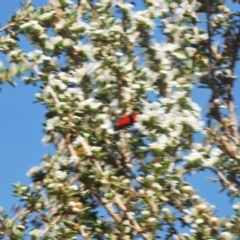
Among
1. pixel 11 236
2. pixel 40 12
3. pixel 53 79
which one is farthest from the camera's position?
pixel 40 12

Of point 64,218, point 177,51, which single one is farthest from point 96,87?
point 64,218

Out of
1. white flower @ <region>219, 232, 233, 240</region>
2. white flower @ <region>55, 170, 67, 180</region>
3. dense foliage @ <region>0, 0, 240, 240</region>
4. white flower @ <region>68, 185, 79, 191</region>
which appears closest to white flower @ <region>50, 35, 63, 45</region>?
dense foliage @ <region>0, 0, 240, 240</region>

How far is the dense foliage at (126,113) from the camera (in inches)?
190

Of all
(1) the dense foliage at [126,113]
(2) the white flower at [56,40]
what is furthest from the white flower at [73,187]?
(2) the white flower at [56,40]

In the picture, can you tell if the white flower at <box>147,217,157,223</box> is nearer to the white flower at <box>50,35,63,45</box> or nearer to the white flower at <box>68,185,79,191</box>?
the white flower at <box>68,185,79,191</box>

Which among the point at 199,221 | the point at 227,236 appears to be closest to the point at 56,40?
the point at 199,221

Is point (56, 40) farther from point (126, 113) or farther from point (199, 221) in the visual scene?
point (199, 221)

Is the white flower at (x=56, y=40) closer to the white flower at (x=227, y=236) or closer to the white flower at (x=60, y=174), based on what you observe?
the white flower at (x=60, y=174)

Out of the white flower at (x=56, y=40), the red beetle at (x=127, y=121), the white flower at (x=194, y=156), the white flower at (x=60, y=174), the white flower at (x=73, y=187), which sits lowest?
the white flower at (x=73, y=187)

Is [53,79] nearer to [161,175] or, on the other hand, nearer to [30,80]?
[30,80]

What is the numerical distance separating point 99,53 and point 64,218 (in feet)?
4.51

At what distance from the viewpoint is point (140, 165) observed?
5.16 metres

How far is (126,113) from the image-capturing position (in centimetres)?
544

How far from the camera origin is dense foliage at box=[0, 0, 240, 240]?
482 cm
